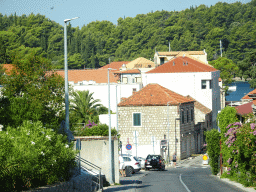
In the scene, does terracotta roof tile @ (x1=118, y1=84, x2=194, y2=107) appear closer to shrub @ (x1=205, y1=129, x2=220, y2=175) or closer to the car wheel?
the car wheel

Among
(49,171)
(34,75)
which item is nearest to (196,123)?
(34,75)

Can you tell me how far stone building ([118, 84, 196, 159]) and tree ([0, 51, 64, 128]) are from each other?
29.0 m

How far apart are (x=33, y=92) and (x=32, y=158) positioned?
11.6 m

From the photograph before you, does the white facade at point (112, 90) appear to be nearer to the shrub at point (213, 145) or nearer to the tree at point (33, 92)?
the shrub at point (213, 145)

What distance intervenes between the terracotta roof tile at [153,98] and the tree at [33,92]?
30230mm

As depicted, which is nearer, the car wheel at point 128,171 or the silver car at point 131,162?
the car wheel at point 128,171

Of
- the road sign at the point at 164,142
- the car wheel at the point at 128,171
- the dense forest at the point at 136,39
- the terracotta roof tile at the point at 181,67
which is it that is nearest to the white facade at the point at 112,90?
the terracotta roof tile at the point at 181,67

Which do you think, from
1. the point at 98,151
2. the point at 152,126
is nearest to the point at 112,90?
the point at 152,126

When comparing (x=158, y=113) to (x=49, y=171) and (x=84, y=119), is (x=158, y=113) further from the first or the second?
(x=49, y=171)

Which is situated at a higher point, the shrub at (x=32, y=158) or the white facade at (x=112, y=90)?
the white facade at (x=112, y=90)

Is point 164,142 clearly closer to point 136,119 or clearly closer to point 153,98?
point 136,119

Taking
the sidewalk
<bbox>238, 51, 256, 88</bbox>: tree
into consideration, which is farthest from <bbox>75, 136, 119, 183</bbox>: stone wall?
<bbox>238, 51, 256, 88</bbox>: tree

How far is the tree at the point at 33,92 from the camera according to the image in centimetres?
2202

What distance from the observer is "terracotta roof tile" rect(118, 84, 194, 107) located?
57688 millimetres
